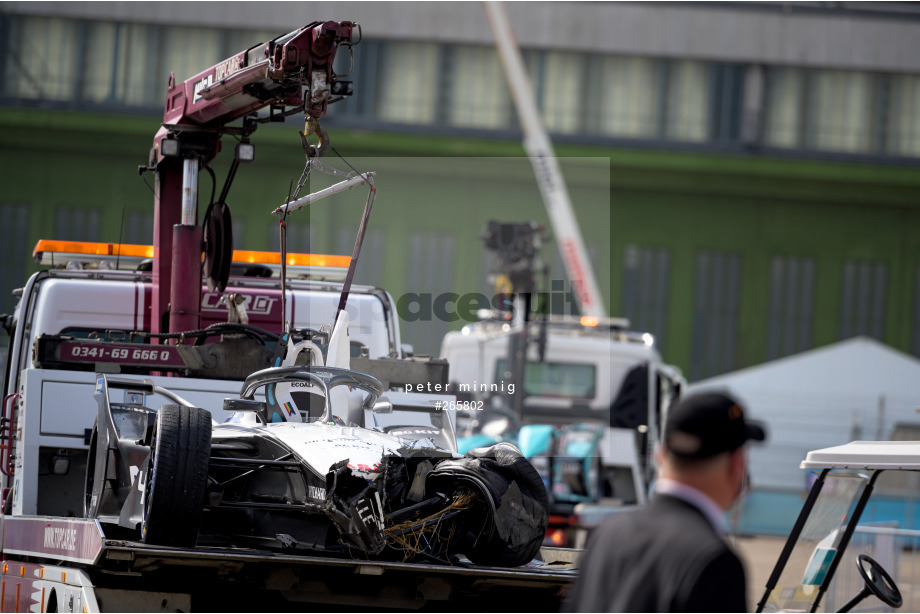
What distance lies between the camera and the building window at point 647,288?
3459cm

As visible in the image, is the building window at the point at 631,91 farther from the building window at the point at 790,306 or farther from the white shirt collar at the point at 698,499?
the white shirt collar at the point at 698,499

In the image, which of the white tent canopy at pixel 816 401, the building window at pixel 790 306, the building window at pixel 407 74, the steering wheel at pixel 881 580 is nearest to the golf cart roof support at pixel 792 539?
the steering wheel at pixel 881 580

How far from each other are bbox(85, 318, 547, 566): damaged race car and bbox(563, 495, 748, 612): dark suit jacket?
3.47m

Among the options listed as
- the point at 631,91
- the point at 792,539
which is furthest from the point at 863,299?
the point at 792,539

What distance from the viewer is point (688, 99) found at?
3547cm

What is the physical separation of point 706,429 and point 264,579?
4.04 m

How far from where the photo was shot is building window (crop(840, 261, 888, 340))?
114ft

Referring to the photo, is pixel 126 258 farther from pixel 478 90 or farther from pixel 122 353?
pixel 478 90

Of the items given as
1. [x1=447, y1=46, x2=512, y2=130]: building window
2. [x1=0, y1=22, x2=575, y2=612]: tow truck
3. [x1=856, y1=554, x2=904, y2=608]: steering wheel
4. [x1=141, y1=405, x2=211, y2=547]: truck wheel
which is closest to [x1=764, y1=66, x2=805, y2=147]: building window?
[x1=447, y1=46, x2=512, y2=130]: building window

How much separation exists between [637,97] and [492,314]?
58.5ft

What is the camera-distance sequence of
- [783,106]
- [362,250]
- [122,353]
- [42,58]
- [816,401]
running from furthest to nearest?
[783,106] < [42,58] < [816,401] < [362,250] < [122,353]

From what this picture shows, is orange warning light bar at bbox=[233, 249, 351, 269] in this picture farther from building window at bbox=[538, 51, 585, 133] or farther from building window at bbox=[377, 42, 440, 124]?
building window at bbox=[538, 51, 585, 133]

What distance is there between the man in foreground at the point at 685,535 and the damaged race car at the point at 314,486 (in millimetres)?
3494

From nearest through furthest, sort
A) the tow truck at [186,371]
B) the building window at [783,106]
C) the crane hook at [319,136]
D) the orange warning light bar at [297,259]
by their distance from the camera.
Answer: the tow truck at [186,371]
the crane hook at [319,136]
the orange warning light bar at [297,259]
the building window at [783,106]
